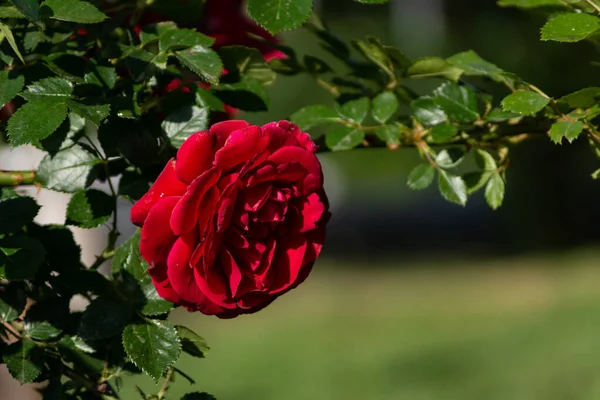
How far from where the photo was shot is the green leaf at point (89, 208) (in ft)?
2.66

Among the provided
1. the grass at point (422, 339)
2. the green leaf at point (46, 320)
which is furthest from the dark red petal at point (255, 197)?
the grass at point (422, 339)

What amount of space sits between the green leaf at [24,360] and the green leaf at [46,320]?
0.04 feet

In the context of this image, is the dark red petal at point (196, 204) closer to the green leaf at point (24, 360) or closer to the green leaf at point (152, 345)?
the green leaf at point (152, 345)

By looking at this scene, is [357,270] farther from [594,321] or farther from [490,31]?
[594,321]

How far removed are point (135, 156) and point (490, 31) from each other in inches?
277

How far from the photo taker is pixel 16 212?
75cm

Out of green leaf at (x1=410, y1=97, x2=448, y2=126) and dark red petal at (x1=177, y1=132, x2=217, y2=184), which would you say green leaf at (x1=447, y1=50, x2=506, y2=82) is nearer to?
green leaf at (x1=410, y1=97, x2=448, y2=126)

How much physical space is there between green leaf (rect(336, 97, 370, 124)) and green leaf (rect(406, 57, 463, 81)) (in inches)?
2.6

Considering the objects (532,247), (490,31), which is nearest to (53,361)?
(490,31)

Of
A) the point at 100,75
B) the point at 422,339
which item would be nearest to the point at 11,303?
the point at 100,75

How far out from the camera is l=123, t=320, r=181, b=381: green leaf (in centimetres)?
72

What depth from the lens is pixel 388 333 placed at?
5980 mm

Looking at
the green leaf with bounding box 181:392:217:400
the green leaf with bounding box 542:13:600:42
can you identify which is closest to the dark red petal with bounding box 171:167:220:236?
the green leaf with bounding box 181:392:217:400

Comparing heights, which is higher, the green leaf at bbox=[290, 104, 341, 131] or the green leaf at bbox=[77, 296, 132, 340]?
the green leaf at bbox=[290, 104, 341, 131]
